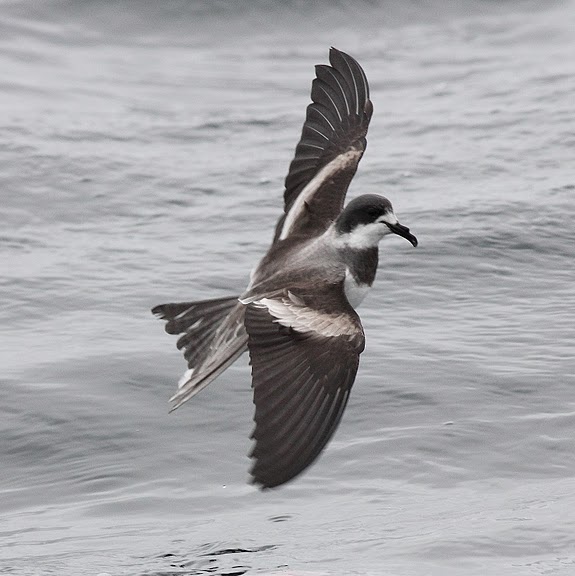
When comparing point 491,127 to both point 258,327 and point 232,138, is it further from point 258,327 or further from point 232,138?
point 258,327

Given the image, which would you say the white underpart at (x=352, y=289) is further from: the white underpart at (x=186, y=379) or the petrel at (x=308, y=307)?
the white underpart at (x=186, y=379)

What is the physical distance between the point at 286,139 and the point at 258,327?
257 inches

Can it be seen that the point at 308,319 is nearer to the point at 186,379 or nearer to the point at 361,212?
the point at 186,379

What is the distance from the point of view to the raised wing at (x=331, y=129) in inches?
286

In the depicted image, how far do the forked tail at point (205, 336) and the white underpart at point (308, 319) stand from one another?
22cm

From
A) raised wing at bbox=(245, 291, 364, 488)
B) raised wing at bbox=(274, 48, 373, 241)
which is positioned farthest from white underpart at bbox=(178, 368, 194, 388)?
raised wing at bbox=(274, 48, 373, 241)

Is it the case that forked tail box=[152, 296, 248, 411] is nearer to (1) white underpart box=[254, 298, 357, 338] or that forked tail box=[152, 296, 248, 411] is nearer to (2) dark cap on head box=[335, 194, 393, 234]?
(1) white underpart box=[254, 298, 357, 338]

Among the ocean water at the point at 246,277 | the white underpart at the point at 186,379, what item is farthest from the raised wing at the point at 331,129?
the white underpart at the point at 186,379

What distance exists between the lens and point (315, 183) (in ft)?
23.6

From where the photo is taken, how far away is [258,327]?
5.61 meters

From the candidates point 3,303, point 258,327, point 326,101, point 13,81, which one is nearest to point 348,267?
point 258,327

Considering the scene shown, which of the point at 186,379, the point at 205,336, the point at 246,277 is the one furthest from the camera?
the point at 246,277

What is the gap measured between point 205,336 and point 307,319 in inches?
26.7

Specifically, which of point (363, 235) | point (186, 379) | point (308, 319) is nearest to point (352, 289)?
point (363, 235)
